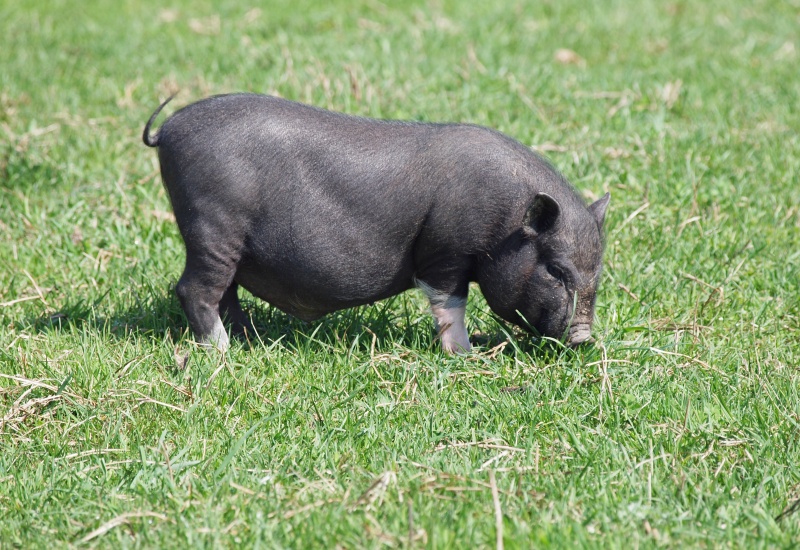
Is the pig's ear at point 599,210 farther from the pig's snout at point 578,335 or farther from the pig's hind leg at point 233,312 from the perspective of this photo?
the pig's hind leg at point 233,312

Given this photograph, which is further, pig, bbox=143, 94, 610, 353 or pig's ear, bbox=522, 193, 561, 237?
pig, bbox=143, 94, 610, 353

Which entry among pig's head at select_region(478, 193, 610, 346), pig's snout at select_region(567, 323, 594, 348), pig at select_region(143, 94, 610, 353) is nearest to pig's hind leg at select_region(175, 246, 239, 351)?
pig at select_region(143, 94, 610, 353)

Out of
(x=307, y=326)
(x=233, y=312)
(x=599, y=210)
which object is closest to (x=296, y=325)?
(x=307, y=326)

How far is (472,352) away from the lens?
4738 mm

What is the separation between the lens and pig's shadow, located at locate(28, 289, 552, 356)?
4879 mm

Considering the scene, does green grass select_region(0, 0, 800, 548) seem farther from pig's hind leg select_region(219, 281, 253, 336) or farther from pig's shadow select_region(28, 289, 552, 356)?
pig's hind leg select_region(219, 281, 253, 336)

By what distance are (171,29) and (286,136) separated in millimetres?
5884

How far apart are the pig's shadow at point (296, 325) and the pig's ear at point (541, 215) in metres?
0.52

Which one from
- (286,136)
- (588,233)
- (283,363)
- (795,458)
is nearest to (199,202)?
(286,136)

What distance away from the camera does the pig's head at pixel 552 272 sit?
4.56 m

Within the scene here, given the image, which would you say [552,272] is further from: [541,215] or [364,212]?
[364,212]

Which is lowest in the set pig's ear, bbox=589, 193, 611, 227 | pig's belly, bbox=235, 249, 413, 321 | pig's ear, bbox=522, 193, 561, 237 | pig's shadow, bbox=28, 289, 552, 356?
pig's shadow, bbox=28, 289, 552, 356

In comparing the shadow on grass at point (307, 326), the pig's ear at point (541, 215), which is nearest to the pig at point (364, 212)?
the pig's ear at point (541, 215)

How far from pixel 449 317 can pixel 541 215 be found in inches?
25.3
